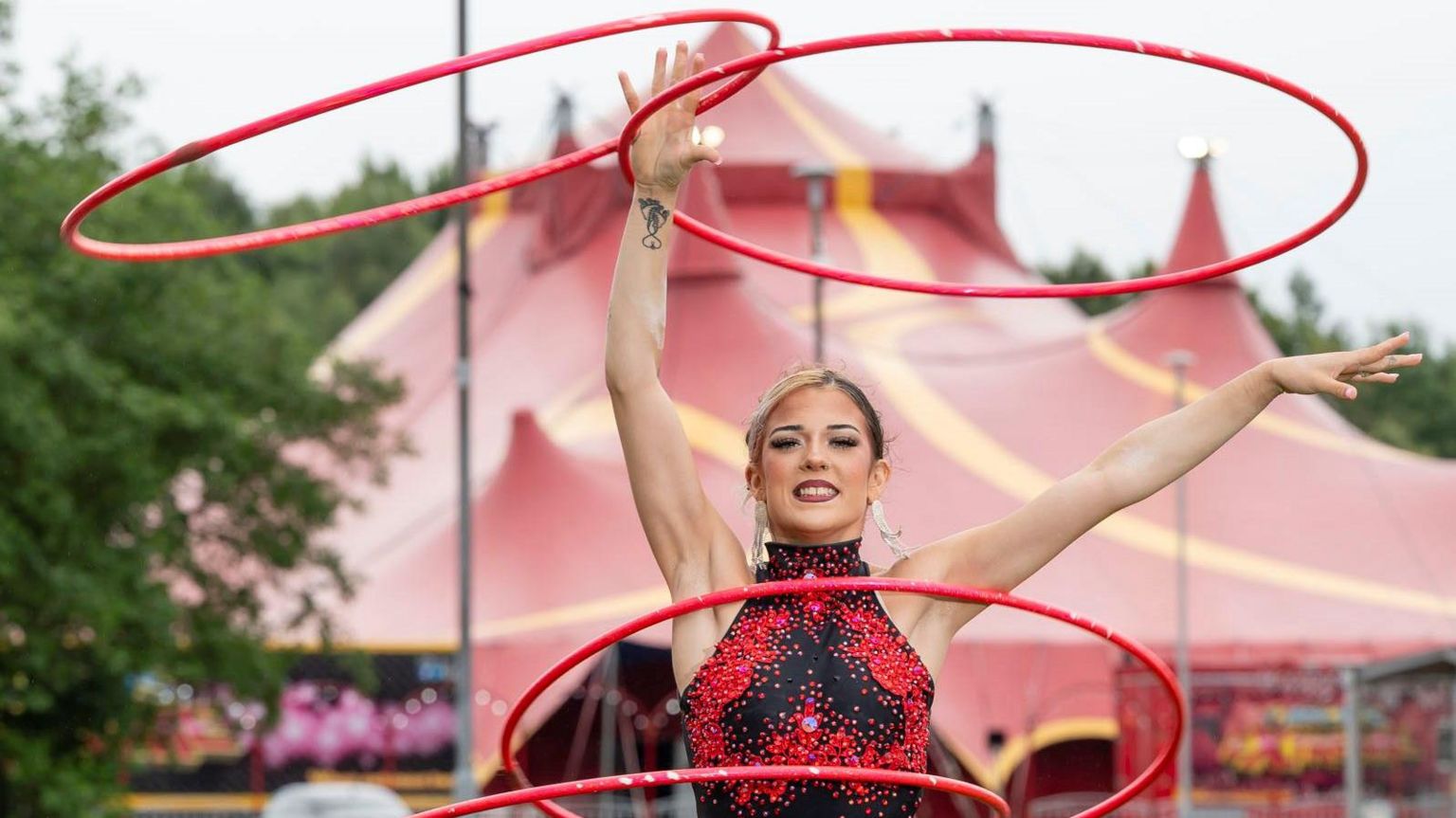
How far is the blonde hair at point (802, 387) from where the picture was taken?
4723 mm

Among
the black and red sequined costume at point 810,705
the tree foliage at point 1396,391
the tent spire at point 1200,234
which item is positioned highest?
the tree foliage at point 1396,391

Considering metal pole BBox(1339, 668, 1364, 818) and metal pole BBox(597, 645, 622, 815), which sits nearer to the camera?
metal pole BBox(1339, 668, 1364, 818)

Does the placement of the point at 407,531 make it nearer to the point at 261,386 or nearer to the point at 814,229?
the point at 261,386

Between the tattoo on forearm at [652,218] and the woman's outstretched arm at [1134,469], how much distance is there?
0.80 metres

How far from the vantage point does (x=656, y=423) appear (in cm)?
470

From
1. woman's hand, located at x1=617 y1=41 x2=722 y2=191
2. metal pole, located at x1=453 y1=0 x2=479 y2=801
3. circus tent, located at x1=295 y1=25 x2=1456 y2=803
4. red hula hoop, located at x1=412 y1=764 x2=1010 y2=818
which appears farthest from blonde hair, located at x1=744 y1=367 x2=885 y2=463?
circus tent, located at x1=295 y1=25 x2=1456 y2=803

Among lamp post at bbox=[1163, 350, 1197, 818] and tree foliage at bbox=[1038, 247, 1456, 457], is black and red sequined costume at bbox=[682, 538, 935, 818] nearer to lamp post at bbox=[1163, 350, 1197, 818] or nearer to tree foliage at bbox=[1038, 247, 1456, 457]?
lamp post at bbox=[1163, 350, 1197, 818]

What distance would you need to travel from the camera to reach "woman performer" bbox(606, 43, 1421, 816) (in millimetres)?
4488

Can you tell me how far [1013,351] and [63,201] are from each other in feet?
37.4

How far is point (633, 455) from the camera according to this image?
4699mm

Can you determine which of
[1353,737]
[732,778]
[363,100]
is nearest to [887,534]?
[732,778]

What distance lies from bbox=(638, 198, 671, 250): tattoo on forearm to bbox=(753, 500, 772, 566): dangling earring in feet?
1.79

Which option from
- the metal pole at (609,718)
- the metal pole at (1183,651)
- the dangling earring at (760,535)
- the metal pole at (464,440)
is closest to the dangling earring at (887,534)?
the dangling earring at (760,535)

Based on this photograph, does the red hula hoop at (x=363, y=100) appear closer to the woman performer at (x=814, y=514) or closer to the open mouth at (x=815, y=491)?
the woman performer at (x=814, y=514)
